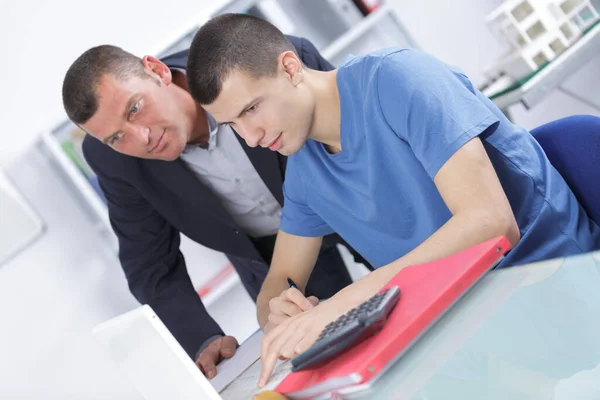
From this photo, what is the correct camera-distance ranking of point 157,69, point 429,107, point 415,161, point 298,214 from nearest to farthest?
point 429,107 < point 415,161 < point 298,214 < point 157,69

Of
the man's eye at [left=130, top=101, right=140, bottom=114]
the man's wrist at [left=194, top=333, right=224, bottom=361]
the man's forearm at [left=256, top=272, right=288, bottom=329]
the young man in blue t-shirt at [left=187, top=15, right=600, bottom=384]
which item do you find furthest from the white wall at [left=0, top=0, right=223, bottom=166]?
the young man in blue t-shirt at [left=187, top=15, right=600, bottom=384]

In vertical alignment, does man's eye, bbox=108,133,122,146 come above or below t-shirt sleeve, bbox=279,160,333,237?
above

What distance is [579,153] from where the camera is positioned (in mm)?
1126

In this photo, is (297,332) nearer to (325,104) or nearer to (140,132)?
(325,104)

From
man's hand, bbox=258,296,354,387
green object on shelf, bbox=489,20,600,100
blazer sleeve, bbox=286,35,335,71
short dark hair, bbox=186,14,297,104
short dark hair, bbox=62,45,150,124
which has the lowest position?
green object on shelf, bbox=489,20,600,100

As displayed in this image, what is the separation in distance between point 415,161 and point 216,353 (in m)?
0.65

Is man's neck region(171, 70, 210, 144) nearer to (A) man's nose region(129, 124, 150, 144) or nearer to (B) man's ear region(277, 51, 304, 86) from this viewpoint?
(A) man's nose region(129, 124, 150, 144)

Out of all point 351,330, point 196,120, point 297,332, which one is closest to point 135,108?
point 196,120

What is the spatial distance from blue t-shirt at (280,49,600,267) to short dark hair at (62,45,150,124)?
499 mm

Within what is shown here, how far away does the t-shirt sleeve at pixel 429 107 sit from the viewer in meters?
1.01

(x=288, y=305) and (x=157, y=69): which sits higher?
(x=157, y=69)

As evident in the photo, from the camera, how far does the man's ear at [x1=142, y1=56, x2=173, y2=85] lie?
1.62 meters

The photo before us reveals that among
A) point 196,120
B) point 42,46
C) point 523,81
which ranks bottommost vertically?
point 523,81

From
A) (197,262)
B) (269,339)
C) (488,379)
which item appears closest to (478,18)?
(197,262)
